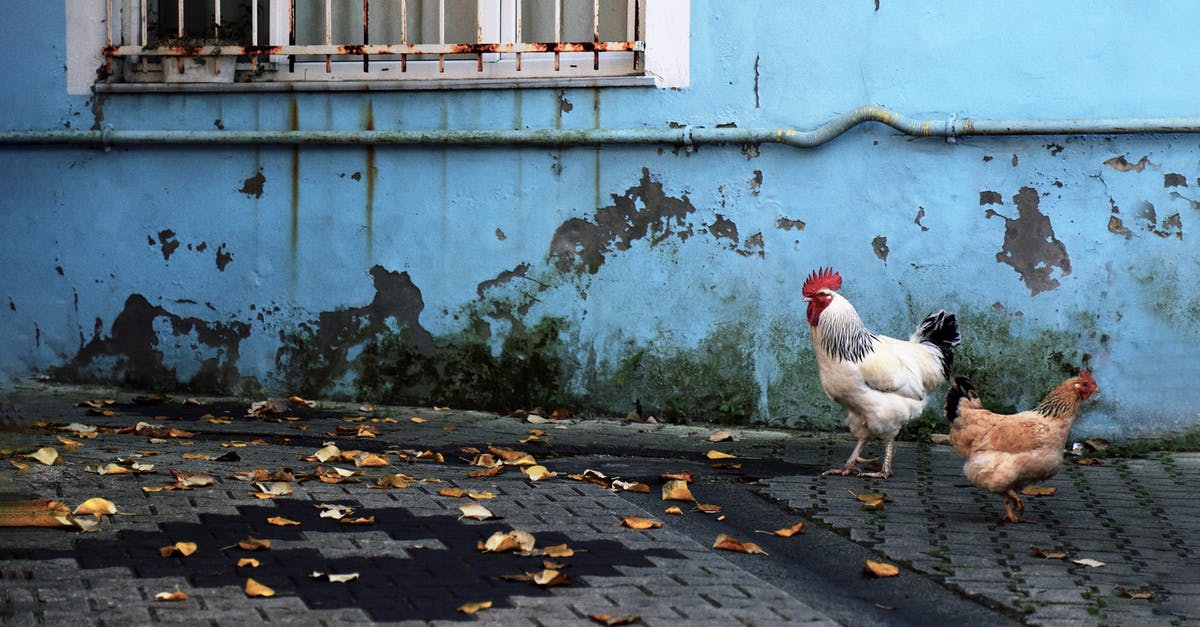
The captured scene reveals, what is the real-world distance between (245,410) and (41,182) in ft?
6.46

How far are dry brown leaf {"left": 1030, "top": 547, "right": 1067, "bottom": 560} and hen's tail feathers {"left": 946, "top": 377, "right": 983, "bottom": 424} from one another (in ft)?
2.76

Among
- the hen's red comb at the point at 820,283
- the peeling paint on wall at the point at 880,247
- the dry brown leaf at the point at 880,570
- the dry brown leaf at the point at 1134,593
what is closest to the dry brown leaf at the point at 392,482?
the dry brown leaf at the point at 880,570

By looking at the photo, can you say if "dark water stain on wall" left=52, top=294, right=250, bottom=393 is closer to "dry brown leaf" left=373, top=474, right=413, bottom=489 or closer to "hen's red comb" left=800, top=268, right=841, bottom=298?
"dry brown leaf" left=373, top=474, right=413, bottom=489

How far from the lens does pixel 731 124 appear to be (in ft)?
25.3

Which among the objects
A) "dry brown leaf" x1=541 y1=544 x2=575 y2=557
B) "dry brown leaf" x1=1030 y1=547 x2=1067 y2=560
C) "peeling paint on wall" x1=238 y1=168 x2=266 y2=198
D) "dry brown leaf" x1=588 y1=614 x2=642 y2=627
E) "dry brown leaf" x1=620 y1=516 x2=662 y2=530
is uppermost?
"peeling paint on wall" x1=238 y1=168 x2=266 y2=198

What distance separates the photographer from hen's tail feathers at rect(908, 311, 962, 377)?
22.3ft

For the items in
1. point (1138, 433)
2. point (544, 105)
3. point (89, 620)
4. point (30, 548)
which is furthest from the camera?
point (544, 105)

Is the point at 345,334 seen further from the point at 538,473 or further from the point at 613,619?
the point at 613,619

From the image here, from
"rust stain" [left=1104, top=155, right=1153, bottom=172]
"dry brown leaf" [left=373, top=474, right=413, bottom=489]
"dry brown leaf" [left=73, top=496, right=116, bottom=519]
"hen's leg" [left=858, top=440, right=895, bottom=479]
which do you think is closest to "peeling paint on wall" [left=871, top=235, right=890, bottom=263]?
"rust stain" [left=1104, top=155, right=1153, bottom=172]

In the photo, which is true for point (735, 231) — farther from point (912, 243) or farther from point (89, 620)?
point (89, 620)

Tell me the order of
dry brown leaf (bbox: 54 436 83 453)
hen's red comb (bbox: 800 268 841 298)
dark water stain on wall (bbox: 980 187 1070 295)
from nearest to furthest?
dry brown leaf (bbox: 54 436 83 453)
hen's red comb (bbox: 800 268 841 298)
dark water stain on wall (bbox: 980 187 1070 295)

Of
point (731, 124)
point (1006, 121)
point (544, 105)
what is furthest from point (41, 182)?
point (1006, 121)

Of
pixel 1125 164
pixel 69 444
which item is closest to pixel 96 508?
pixel 69 444

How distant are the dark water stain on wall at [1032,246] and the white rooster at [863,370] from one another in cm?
102
